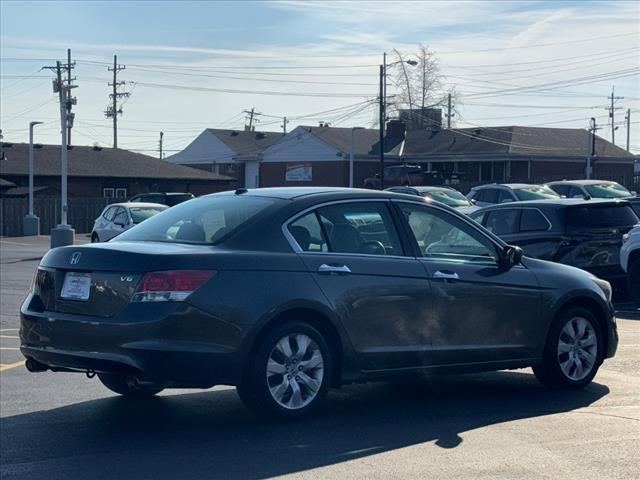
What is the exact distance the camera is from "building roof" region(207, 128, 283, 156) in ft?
260

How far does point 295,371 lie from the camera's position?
7.07m

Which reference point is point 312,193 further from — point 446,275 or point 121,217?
→ point 121,217

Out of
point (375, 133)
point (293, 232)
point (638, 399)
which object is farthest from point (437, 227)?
point (375, 133)

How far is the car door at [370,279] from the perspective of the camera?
7277 mm

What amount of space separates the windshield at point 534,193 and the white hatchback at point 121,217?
1014 centimetres

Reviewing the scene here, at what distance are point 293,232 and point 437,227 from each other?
1355 millimetres

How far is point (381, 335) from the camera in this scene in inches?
293

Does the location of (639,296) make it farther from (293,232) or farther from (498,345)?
(293,232)

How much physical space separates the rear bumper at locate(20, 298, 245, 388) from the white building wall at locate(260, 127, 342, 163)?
193 ft

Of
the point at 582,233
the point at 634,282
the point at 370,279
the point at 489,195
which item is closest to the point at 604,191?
the point at 489,195

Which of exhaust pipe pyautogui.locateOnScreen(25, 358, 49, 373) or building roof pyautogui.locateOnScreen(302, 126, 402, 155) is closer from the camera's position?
exhaust pipe pyautogui.locateOnScreen(25, 358, 49, 373)

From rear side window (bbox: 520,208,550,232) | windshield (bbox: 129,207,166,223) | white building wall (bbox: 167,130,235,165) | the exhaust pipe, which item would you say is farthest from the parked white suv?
white building wall (bbox: 167,130,235,165)

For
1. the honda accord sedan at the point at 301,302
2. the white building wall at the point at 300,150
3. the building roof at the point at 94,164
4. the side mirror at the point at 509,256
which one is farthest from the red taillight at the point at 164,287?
the white building wall at the point at 300,150

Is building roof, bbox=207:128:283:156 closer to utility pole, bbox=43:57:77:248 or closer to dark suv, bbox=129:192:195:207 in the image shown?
utility pole, bbox=43:57:77:248
